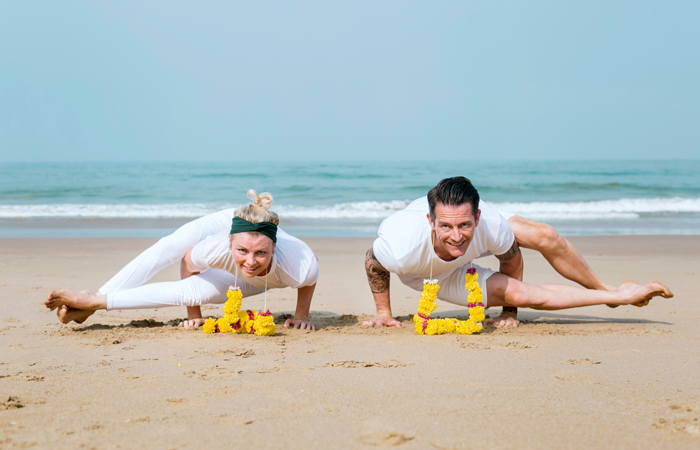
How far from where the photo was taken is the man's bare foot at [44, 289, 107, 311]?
423 cm

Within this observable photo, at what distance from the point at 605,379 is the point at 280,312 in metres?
3.06

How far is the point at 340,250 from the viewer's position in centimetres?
978

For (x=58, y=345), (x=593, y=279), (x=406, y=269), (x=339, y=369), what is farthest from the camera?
(x=593, y=279)

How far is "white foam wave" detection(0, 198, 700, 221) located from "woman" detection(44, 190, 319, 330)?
40.5ft

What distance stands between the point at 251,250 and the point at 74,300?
4.59 feet

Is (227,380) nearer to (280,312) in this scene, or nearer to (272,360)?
(272,360)

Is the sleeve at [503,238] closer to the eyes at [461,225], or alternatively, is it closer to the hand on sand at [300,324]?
the eyes at [461,225]

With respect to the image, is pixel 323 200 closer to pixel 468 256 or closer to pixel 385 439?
pixel 468 256

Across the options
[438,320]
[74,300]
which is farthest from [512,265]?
[74,300]

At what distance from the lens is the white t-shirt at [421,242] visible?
13.5ft

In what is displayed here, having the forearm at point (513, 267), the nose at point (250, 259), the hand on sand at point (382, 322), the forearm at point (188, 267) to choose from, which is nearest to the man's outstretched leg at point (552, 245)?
the forearm at point (513, 267)

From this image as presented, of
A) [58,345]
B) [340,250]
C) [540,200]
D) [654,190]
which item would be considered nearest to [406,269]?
[58,345]

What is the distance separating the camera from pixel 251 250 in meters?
4.06

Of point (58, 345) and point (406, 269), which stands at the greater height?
point (406, 269)
